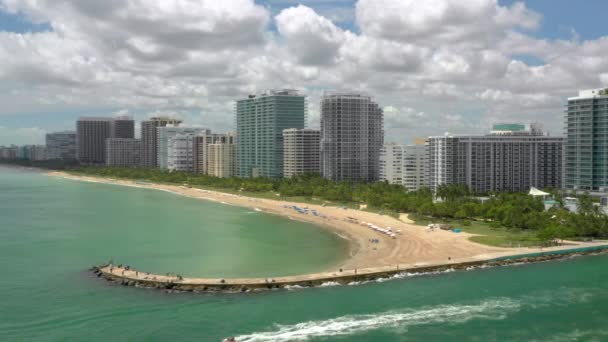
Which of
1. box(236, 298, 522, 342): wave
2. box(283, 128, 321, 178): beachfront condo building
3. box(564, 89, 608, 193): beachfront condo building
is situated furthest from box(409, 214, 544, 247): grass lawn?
box(283, 128, 321, 178): beachfront condo building

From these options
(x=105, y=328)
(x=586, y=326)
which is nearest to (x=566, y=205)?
(x=586, y=326)

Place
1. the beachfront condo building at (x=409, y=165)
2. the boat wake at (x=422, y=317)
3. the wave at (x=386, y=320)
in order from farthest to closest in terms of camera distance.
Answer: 1. the beachfront condo building at (x=409, y=165)
2. the boat wake at (x=422, y=317)
3. the wave at (x=386, y=320)

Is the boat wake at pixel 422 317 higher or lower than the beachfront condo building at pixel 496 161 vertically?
lower

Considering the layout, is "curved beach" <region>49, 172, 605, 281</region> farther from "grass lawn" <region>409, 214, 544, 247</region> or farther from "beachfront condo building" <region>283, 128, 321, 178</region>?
"beachfront condo building" <region>283, 128, 321, 178</region>

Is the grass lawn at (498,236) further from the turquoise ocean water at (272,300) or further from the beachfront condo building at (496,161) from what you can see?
the beachfront condo building at (496,161)

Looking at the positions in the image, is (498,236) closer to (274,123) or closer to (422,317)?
(422,317)

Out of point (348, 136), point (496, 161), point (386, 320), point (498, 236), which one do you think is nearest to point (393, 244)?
point (498, 236)

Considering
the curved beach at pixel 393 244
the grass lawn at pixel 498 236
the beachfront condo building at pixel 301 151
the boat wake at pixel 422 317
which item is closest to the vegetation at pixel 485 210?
the grass lawn at pixel 498 236
